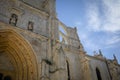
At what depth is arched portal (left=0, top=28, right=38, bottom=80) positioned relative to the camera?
30.8 feet

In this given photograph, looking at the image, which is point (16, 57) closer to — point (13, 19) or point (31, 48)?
point (31, 48)

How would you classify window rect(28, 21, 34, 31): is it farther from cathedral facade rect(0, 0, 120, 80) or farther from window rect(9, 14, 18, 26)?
window rect(9, 14, 18, 26)

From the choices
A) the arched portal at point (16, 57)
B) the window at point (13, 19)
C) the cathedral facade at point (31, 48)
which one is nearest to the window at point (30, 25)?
the cathedral facade at point (31, 48)

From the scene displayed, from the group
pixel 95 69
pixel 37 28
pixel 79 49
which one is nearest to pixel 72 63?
pixel 79 49

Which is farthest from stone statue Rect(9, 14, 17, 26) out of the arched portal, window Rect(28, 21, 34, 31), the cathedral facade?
window Rect(28, 21, 34, 31)

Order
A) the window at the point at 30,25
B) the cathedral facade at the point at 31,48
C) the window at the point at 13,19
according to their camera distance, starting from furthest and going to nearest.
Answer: the window at the point at 30,25
the window at the point at 13,19
the cathedral facade at the point at 31,48

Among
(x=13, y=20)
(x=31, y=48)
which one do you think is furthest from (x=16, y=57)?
(x=13, y=20)

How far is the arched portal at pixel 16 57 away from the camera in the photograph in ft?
30.8

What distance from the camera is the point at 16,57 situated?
9953 millimetres

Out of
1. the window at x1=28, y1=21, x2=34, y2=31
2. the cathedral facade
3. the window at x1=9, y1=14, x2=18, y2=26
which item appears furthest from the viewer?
the window at x1=28, y1=21, x2=34, y2=31

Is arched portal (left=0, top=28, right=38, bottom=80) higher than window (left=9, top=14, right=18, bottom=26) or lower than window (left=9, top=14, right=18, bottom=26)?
lower

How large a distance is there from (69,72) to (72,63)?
1.05 m

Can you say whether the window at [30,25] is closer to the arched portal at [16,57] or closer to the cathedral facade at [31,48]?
the cathedral facade at [31,48]

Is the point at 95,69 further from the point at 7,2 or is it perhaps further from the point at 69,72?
the point at 7,2
